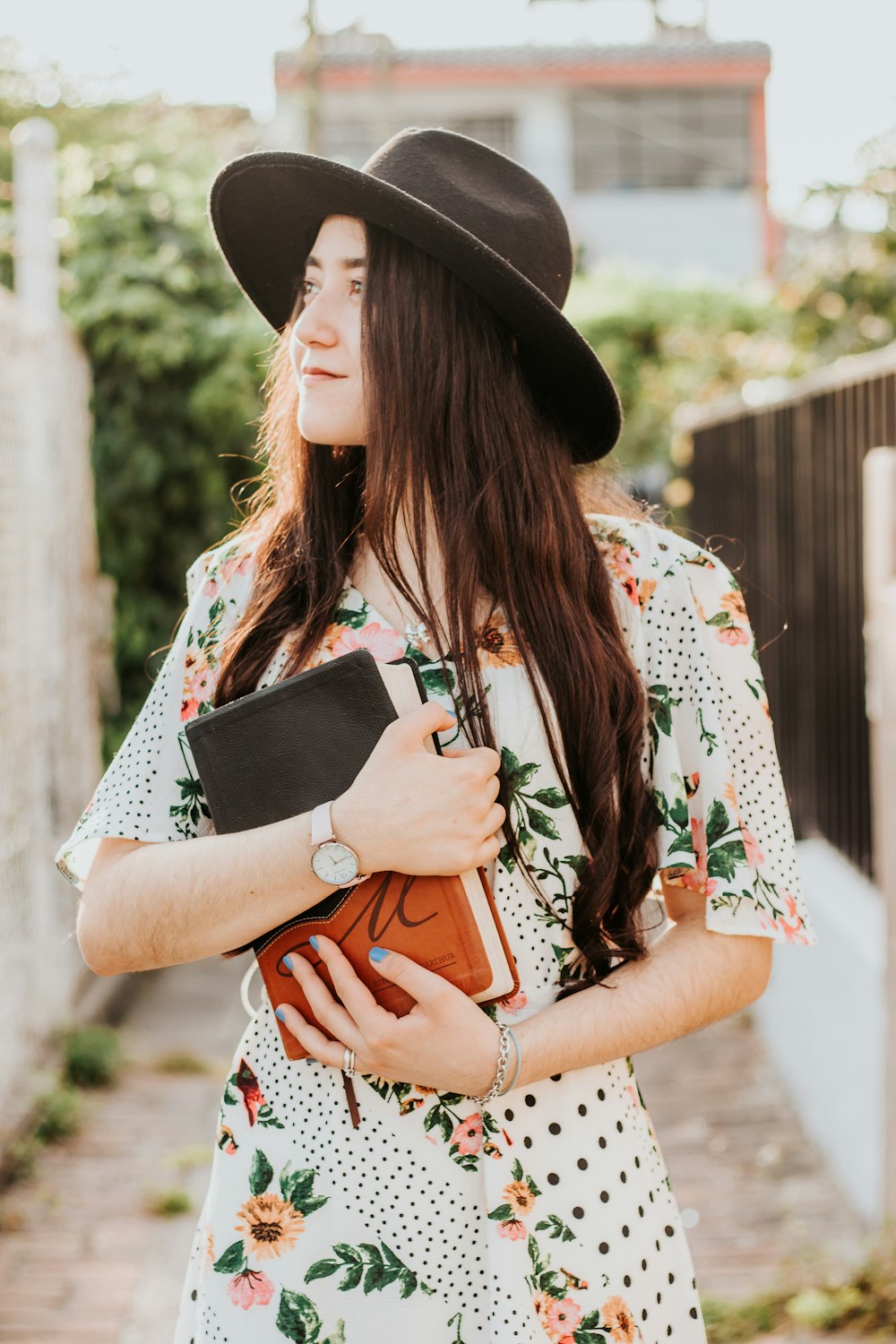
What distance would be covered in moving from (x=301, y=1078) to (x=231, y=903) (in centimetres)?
26

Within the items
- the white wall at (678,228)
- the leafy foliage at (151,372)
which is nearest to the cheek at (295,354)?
the leafy foliage at (151,372)

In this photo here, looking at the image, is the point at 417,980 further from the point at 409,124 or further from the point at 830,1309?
the point at 409,124

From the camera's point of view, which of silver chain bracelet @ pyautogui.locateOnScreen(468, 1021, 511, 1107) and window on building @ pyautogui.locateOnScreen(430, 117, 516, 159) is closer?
silver chain bracelet @ pyautogui.locateOnScreen(468, 1021, 511, 1107)

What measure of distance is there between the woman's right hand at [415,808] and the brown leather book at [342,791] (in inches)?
1.3

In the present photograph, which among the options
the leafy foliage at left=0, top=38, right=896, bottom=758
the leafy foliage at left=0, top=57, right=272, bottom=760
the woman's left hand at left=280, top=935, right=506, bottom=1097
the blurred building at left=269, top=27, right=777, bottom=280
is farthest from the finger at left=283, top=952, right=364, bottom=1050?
the blurred building at left=269, top=27, right=777, bottom=280

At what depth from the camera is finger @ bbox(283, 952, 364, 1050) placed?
1401mm

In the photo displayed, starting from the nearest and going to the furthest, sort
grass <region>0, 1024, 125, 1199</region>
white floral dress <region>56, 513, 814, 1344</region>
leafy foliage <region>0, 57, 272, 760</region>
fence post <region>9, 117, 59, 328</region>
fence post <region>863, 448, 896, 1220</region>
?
white floral dress <region>56, 513, 814, 1344</region> → fence post <region>863, 448, 896, 1220</region> → grass <region>0, 1024, 125, 1199</region> → fence post <region>9, 117, 59, 328</region> → leafy foliage <region>0, 57, 272, 760</region>

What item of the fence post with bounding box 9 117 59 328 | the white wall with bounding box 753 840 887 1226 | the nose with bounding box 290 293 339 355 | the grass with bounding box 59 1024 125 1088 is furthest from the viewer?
the fence post with bounding box 9 117 59 328

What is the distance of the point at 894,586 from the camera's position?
3152 millimetres

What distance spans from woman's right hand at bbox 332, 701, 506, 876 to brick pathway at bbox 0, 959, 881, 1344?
84.1 inches

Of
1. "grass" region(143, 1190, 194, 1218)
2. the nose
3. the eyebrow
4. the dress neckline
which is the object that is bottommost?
"grass" region(143, 1190, 194, 1218)

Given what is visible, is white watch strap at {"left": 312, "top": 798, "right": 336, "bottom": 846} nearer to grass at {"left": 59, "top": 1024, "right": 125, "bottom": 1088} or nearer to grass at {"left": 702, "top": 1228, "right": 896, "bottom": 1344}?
grass at {"left": 702, "top": 1228, "right": 896, "bottom": 1344}

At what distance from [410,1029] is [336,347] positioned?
0.75 m

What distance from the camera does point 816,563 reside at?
4.70 m
